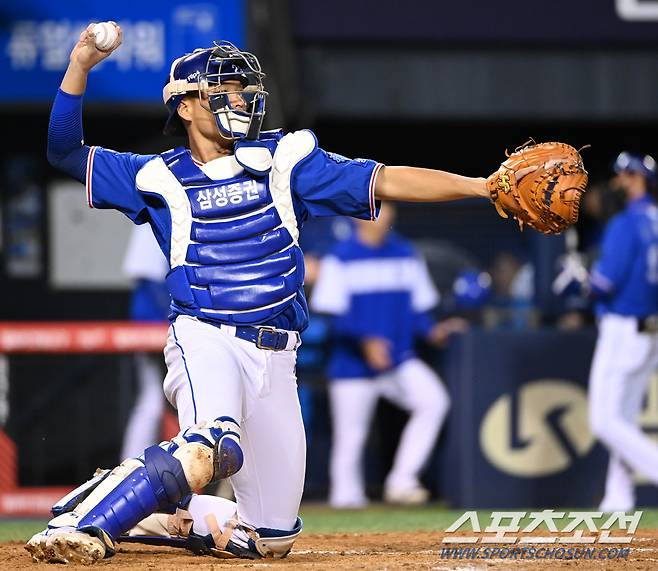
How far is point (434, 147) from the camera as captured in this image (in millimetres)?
11797

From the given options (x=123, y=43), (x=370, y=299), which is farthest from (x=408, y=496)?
(x=123, y=43)

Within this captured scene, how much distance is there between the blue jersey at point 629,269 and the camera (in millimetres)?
7465

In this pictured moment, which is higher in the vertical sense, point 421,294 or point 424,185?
point 424,185

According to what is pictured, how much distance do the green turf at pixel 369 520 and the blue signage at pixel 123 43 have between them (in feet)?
9.74

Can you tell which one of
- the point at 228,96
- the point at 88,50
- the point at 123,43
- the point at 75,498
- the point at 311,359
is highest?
the point at 123,43

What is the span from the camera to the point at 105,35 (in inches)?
173

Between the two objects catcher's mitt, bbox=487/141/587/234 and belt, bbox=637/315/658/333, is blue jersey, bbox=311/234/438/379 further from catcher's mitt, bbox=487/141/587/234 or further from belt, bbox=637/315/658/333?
catcher's mitt, bbox=487/141/587/234

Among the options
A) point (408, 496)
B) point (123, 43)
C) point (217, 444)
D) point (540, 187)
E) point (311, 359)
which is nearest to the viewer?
point (217, 444)

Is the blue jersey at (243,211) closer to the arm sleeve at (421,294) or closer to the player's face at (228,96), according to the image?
the player's face at (228,96)

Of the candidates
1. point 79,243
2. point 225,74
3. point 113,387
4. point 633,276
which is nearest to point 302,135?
point 225,74

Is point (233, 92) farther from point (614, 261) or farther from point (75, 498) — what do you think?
point (614, 261)

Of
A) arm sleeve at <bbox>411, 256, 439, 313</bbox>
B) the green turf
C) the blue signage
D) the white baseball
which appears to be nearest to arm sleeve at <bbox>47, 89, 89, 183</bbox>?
the white baseball

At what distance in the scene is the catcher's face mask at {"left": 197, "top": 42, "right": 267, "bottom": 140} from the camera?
15.0 feet

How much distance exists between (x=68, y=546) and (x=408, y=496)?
4.46 meters
